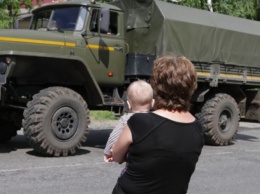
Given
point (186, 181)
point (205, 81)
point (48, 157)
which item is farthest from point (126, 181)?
point (205, 81)

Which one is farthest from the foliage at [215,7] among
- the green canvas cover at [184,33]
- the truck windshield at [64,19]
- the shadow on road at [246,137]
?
the shadow on road at [246,137]

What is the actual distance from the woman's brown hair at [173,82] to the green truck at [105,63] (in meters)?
5.64

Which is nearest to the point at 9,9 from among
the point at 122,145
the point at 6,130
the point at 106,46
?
the point at 6,130

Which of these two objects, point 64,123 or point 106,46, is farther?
point 106,46

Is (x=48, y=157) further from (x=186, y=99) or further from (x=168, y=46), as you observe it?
(x=186, y=99)

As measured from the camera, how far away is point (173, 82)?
282 centimetres

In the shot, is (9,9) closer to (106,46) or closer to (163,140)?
(106,46)

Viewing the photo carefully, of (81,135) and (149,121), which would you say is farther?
(81,135)

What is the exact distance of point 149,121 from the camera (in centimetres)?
279

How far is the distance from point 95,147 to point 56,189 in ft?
13.2

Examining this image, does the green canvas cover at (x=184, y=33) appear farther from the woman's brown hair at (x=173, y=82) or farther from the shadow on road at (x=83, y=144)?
the woman's brown hair at (x=173, y=82)

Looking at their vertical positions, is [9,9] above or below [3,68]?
above

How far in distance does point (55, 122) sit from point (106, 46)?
2.17 metres

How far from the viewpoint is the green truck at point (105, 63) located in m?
A: 8.62
